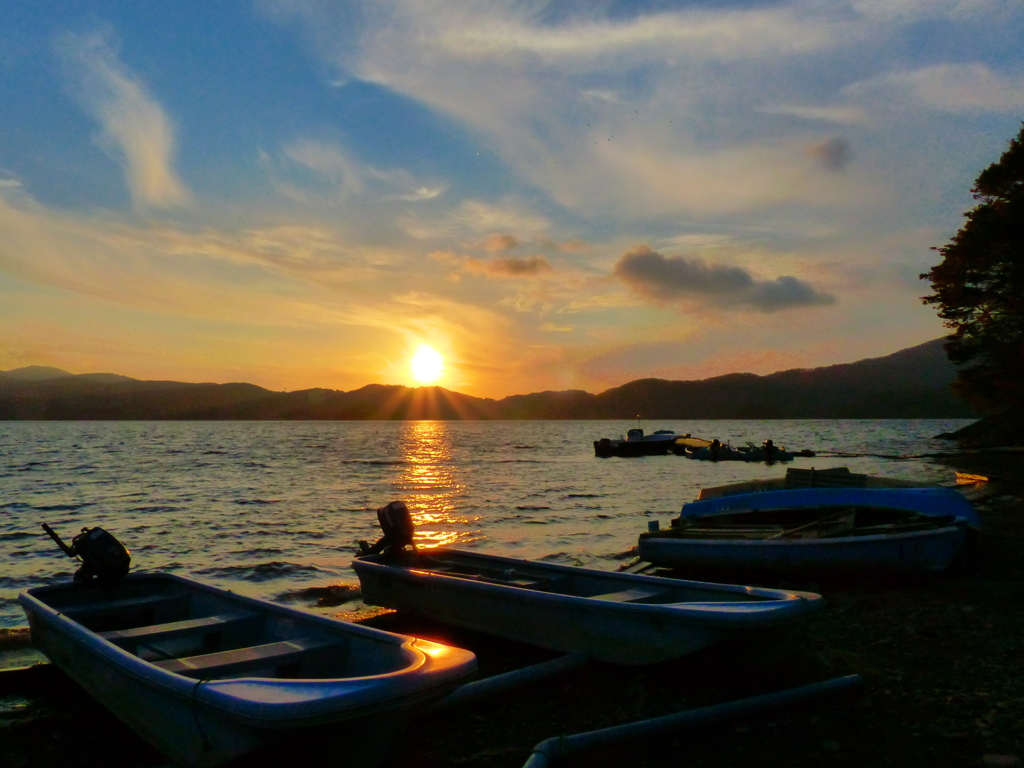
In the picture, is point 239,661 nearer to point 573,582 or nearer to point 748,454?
point 573,582

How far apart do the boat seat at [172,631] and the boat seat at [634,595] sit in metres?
3.90

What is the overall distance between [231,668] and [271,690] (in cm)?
165

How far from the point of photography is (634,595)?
327 inches

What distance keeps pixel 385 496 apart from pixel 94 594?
29.2 m

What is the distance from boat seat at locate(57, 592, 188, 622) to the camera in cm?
845

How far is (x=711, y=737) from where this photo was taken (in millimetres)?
6008

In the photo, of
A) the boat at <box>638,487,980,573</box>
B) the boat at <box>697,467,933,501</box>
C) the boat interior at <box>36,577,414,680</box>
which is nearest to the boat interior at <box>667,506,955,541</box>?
the boat at <box>638,487,980,573</box>

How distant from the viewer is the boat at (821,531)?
11711 millimetres

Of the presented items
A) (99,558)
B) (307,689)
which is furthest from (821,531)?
(99,558)

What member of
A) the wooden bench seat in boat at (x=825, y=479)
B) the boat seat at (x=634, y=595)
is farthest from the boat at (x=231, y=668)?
the wooden bench seat in boat at (x=825, y=479)

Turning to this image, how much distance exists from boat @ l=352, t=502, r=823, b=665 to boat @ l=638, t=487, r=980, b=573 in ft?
15.4

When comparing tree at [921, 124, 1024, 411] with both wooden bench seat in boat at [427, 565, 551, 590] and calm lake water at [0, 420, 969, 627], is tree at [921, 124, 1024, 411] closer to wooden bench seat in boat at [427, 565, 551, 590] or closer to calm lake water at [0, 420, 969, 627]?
calm lake water at [0, 420, 969, 627]

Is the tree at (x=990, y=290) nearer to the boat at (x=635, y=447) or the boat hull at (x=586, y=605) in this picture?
the boat at (x=635, y=447)

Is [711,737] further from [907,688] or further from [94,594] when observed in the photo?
[94,594]
